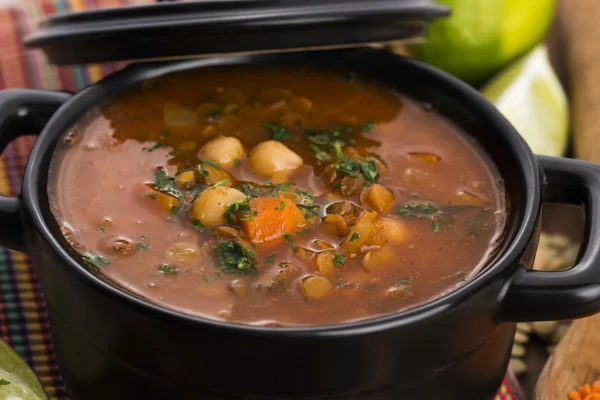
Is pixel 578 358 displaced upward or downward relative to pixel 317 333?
downward

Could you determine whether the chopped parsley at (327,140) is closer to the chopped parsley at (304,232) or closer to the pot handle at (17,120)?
the chopped parsley at (304,232)

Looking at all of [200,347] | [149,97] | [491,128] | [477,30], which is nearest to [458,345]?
[200,347]

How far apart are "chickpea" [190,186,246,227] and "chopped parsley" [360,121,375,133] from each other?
55 cm

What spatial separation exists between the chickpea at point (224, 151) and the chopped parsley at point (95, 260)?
0.46m

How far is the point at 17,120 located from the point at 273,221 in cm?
76

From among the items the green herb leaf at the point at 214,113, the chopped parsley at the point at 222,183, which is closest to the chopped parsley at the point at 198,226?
the chopped parsley at the point at 222,183

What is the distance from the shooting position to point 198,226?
1.89m

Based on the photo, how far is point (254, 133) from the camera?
2.29 m

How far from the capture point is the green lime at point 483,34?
10.6 feet

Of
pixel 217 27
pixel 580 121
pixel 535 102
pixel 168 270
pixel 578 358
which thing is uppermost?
pixel 217 27

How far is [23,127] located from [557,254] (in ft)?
6.36

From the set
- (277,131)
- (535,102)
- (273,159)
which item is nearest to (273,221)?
(273,159)

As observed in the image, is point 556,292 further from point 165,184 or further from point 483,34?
point 483,34

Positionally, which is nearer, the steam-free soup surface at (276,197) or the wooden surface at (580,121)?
the steam-free soup surface at (276,197)
